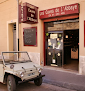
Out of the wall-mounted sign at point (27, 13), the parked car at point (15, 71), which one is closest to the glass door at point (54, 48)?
the wall-mounted sign at point (27, 13)

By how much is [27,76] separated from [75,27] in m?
4.64

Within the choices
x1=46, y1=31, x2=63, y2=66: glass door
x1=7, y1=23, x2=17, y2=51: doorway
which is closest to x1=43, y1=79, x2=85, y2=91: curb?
x1=46, y1=31, x2=63, y2=66: glass door

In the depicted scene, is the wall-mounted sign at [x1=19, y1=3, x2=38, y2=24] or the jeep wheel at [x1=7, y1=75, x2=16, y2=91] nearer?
the jeep wheel at [x1=7, y1=75, x2=16, y2=91]

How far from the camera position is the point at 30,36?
9219 mm

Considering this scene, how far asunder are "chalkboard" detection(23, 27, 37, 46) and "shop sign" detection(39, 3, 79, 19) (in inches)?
46.8

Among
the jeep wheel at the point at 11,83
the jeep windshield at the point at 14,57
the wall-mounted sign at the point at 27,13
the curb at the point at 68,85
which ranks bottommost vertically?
the curb at the point at 68,85

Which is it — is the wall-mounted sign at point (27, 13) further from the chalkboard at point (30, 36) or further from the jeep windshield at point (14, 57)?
the jeep windshield at point (14, 57)

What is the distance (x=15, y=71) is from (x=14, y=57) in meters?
1.20

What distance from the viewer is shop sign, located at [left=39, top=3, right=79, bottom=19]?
699 cm

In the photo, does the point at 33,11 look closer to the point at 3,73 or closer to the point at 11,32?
the point at 11,32

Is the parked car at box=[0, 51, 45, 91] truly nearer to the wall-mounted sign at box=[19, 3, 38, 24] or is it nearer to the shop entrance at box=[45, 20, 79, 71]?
the wall-mounted sign at box=[19, 3, 38, 24]

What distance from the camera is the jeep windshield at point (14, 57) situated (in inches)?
205

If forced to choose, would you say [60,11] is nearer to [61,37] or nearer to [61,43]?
[61,37]

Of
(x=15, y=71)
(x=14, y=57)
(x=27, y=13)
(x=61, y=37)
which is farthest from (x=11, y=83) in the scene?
(x=61, y=37)
